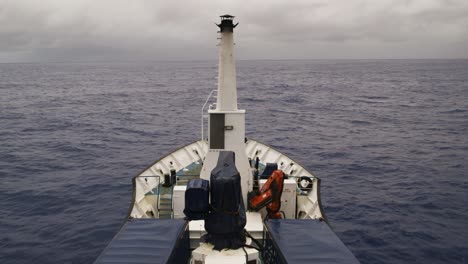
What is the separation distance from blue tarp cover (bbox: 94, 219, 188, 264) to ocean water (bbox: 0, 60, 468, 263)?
27.0 feet

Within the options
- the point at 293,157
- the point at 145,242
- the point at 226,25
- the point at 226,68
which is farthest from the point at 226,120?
the point at 293,157

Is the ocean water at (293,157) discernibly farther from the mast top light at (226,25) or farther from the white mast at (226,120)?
the mast top light at (226,25)

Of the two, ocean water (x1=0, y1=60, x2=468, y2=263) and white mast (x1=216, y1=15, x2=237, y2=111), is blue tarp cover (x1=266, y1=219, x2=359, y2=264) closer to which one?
white mast (x1=216, y1=15, x2=237, y2=111)

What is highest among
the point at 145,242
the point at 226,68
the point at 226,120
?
the point at 226,68

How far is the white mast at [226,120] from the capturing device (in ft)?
44.7

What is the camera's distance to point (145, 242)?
902 centimetres

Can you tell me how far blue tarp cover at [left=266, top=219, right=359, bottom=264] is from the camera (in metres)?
8.45

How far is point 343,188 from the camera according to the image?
25.0 meters

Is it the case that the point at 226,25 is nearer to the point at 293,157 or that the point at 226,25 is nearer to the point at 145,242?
the point at 145,242

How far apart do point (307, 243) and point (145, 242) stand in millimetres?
4164

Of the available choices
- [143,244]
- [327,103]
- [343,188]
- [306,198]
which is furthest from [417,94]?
[143,244]

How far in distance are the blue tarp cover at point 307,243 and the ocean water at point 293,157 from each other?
7.87 meters

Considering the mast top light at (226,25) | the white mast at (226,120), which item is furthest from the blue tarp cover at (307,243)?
the mast top light at (226,25)

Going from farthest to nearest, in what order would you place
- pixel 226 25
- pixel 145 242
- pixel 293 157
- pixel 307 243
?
pixel 293 157 < pixel 226 25 < pixel 307 243 < pixel 145 242
